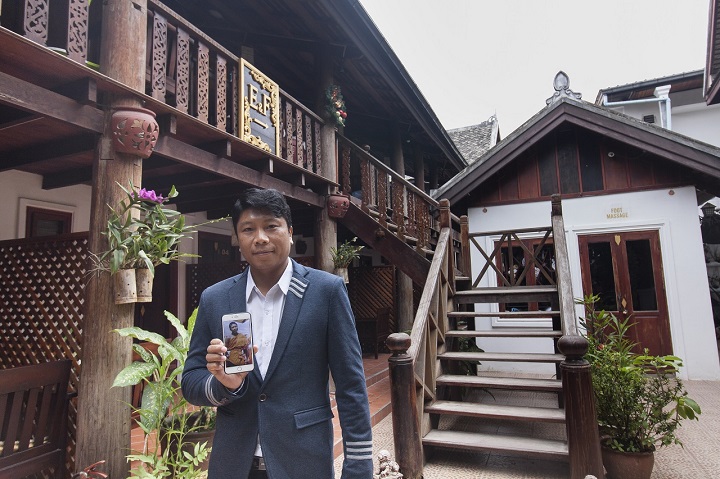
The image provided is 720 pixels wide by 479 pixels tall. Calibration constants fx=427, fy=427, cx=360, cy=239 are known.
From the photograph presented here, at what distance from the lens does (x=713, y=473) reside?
149 inches

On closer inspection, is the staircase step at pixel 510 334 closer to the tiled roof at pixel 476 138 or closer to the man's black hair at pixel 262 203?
the man's black hair at pixel 262 203

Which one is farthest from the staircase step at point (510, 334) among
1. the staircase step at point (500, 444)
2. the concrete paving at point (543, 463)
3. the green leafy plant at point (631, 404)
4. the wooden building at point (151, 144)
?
the wooden building at point (151, 144)

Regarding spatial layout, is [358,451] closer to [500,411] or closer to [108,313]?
[108,313]

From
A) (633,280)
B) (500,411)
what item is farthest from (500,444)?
(633,280)

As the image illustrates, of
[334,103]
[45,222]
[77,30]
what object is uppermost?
[334,103]

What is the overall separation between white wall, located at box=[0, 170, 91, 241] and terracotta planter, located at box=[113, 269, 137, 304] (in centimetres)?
261

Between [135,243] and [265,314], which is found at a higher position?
[135,243]

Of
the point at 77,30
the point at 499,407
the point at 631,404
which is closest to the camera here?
the point at 77,30

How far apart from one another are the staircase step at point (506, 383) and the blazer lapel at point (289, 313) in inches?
138

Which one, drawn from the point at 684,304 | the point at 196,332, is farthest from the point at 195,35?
the point at 684,304

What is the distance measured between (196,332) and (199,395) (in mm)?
241

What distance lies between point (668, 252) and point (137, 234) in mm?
8355

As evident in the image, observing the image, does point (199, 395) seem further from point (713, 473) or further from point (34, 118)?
point (713, 473)

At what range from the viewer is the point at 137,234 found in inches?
119
